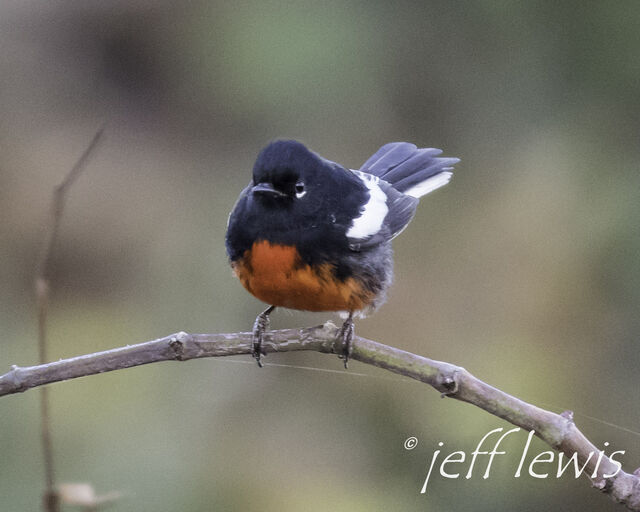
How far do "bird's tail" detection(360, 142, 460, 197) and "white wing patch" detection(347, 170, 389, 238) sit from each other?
71 millimetres

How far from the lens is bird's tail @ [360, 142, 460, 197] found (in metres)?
1.55

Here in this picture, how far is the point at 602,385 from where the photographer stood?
1.46 meters

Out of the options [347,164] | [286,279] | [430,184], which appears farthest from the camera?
[347,164]

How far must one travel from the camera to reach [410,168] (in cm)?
161

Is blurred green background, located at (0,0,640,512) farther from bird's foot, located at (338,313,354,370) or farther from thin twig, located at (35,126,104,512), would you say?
thin twig, located at (35,126,104,512)

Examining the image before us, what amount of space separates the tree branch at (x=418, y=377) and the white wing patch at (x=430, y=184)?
679 millimetres

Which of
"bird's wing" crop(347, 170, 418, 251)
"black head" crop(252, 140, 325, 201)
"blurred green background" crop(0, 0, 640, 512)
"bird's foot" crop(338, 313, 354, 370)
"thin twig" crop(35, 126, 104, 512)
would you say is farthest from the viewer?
"blurred green background" crop(0, 0, 640, 512)

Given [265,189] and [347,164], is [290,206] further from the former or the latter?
[347,164]

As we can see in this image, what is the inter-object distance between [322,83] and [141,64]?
18.4 inches

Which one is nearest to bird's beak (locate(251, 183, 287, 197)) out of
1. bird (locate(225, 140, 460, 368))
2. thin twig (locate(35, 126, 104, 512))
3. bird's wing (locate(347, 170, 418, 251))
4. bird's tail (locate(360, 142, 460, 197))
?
bird (locate(225, 140, 460, 368))

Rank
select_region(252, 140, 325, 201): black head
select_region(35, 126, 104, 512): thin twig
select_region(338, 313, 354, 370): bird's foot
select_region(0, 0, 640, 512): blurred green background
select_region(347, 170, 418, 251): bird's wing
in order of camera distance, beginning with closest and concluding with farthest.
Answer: select_region(35, 126, 104, 512): thin twig < select_region(338, 313, 354, 370): bird's foot < select_region(252, 140, 325, 201): black head < select_region(347, 170, 418, 251): bird's wing < select_region(0, 0, 640, 512): blurred green background

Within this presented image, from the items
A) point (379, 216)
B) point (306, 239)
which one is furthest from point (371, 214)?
point (306, 239)

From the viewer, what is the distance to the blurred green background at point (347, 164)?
4.81 ft

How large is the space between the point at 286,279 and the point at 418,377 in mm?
348
